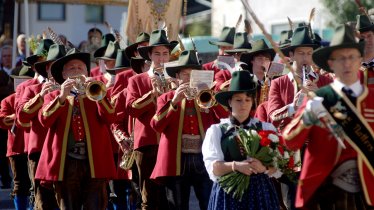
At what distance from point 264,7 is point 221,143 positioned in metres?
34.8

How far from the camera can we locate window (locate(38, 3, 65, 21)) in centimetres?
4803

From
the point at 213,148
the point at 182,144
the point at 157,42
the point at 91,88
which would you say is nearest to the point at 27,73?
the point at 157,42

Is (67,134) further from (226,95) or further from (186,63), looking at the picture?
(226,95)

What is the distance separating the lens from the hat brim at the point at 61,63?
11203 millimetres

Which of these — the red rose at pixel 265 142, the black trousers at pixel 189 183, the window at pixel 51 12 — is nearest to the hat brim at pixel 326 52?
the red rose at pixel 265 142

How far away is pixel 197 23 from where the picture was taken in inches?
1965

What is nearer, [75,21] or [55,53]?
[55,53]

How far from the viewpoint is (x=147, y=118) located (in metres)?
12.4

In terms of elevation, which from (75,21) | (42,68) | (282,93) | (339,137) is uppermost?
(75,21)

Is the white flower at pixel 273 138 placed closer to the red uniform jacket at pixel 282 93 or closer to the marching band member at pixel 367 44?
the red uniform jacket at pixel 282 93

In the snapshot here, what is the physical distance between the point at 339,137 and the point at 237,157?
134 cm

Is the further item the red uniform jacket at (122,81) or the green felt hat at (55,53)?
the red uniform jacket at (122,81)

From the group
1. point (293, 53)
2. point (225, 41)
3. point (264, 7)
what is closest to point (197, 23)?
point (264, 7)

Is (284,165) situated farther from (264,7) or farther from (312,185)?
(264,7)
